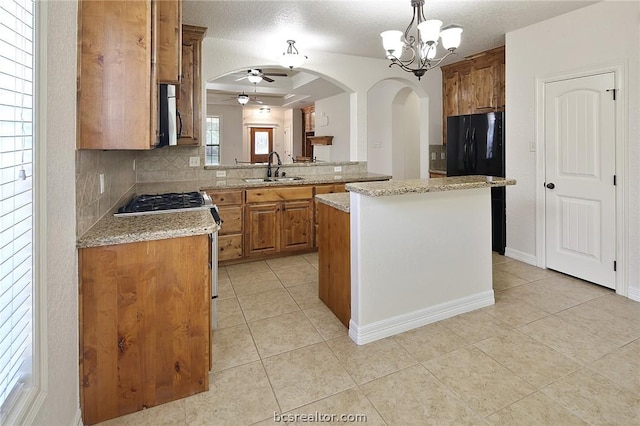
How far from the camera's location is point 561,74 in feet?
11.5

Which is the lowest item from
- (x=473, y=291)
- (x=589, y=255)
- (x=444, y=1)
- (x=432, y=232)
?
(x=473, y=291)

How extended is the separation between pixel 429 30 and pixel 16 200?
8.31 ft

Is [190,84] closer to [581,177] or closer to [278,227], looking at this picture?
[278,227]

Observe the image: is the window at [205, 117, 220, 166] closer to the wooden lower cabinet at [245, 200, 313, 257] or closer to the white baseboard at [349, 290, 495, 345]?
the wooden lower cabinet at [245, 200, 313, 257]

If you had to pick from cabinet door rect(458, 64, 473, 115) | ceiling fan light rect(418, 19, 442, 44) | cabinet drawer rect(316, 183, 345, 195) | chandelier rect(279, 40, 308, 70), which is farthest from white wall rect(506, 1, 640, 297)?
chandelier rect(279, 40, 308, 70)

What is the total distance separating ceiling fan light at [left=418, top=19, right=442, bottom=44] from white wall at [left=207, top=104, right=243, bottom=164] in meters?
8.32

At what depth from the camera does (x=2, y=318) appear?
948mm

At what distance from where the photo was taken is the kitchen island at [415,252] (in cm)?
237

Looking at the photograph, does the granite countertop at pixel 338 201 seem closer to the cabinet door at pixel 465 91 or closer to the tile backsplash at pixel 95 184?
the tile backsplash at pixel 95 184

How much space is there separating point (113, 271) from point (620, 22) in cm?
424

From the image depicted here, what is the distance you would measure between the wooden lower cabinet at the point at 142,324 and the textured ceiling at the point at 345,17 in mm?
2514

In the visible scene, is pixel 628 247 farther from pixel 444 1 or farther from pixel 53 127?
pixel 53 127

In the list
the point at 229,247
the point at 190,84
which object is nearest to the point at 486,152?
the point at 229,247

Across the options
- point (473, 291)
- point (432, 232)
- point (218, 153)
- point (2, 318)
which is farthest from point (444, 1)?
point (218, 153)
